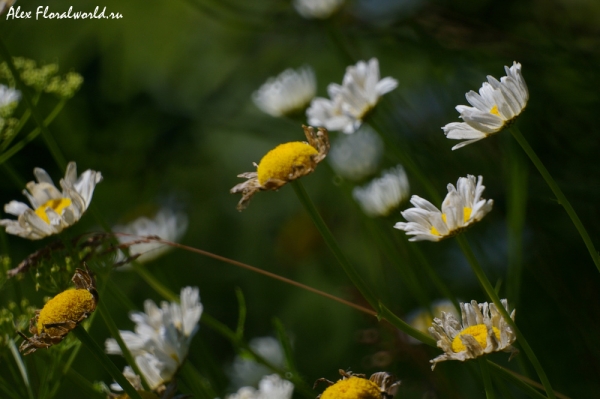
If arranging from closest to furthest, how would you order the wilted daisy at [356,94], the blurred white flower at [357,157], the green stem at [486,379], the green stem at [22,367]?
the green stem at [486,379] → the green stem at [22,367] → the wilted daisy at [356,94] → the blurred white flower at [357,157]

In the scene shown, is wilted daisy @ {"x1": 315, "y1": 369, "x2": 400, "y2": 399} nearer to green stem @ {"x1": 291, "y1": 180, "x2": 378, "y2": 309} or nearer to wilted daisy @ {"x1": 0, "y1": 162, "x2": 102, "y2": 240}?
green stem @ {"x1": 291, "y1": 180, "x2": 378, "y2": 309}

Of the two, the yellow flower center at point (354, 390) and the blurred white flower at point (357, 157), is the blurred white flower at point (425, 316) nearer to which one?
the blurred white flower at point (357, 157)

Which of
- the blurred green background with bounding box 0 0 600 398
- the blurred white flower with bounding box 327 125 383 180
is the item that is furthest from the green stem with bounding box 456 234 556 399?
the blurred white flower with bounding box 327 125 383 180

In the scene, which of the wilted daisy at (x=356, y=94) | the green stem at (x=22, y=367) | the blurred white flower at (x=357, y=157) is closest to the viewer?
the green stem at (x=22, y=367)

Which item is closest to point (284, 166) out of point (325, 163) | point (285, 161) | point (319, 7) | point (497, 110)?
point (285, 161)

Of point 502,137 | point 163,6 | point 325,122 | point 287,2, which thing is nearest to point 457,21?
point 502,137

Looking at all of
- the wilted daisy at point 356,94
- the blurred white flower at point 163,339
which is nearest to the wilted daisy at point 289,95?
the wilted daisy at point 356,94

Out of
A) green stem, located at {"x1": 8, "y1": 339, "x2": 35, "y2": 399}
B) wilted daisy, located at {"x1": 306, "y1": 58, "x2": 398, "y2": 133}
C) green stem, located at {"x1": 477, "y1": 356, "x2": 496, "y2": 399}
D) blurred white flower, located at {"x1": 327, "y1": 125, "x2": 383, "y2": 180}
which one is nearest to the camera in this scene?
green stem, located at {"x1": 477, "y1": 356, "x2": 496, "y2": 399}

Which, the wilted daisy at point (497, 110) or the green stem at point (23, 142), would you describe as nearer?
the wilted daisy at point (497, 110)
